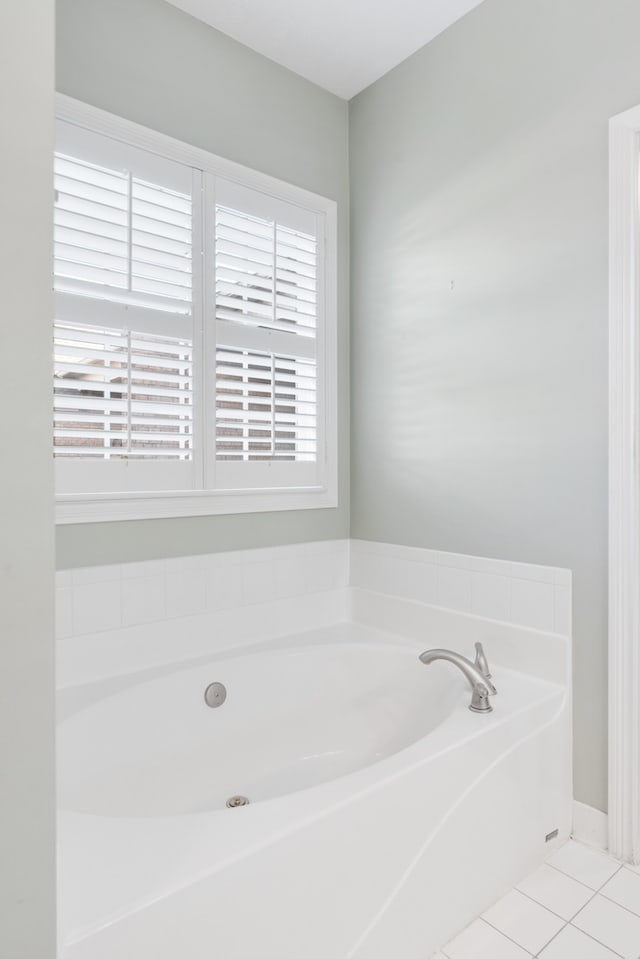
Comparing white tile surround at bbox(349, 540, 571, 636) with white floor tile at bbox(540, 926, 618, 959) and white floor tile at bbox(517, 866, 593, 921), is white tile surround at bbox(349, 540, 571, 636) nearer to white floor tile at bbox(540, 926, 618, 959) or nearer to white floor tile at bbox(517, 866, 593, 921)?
white floor tile at bbox(517, 866, 593, 921)

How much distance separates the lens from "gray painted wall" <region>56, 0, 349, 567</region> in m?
1.95

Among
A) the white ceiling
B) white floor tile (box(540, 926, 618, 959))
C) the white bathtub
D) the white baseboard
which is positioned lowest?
white floor tile (box(540, 926, 618, 959))

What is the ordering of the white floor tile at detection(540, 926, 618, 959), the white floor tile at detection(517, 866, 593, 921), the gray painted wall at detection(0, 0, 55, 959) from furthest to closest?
the white floor tile at detection(517, 866, 593, 921) < the white floor tile at detection(540, 926, 618, 959) < the gray painted wall at detection(0, 0, 55, 959)

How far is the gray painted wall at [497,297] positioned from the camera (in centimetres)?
185

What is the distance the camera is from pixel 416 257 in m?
2.43

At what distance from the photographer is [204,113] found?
2234 mm

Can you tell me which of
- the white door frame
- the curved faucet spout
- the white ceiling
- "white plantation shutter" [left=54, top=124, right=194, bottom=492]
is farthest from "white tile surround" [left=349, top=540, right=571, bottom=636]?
the white ceiling

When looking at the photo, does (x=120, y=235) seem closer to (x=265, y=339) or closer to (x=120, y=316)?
(x=120, y=316)

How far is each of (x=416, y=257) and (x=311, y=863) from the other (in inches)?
85.0

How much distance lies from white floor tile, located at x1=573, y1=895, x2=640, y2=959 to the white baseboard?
0.25 meters

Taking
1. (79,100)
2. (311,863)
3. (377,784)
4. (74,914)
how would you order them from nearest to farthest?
(74,914), (311,863), (377,784), (79,100)

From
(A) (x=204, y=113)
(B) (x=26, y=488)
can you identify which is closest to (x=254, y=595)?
(B) (x=26, y=488)

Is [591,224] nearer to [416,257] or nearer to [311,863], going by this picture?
[416,257]

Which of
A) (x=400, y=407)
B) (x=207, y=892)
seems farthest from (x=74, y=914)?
(x=400, y=407)
